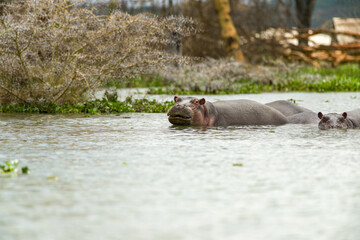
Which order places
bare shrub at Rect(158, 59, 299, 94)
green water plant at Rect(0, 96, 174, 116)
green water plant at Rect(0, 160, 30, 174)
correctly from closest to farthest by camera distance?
green water plant at Rect(0, 160, 30, 174), green water plant at Rect(0, 96, 174, 116), bare shrub at Rect(158, 59, 299, 94)

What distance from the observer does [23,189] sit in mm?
4414

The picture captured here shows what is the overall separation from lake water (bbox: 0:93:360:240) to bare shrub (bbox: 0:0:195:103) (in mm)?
3066

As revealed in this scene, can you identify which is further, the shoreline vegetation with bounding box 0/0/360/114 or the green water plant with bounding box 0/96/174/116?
the green water plant with bounding box 0/96/174/116

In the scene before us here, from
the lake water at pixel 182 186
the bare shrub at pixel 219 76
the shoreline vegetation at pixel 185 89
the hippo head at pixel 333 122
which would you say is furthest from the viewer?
the bare shrub at pixel 219 76

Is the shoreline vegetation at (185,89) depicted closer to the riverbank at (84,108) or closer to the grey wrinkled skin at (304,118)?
the riverbank at (84,108)

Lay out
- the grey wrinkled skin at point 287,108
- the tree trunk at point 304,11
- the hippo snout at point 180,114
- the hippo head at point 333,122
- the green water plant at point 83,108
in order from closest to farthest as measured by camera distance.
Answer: the hippo head at point 333,122 < the hippo snout at point 180,114 < the grey wrinkled skin at point 287,108 < the green water plant at point 83,108 < the tree trunk at point 304,11

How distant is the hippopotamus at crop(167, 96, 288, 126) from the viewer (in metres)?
8.50

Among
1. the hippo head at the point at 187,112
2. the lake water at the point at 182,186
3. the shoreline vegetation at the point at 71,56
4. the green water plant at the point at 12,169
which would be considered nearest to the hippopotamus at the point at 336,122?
the lake water at the point at 182,186

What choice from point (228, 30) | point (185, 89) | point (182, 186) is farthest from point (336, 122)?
point (228, 30)

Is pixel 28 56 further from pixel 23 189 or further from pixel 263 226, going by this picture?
pixel 263 226

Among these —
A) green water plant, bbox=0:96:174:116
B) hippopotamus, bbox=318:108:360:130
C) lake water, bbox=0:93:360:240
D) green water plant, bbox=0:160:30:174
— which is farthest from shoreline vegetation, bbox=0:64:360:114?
green water plant, bbox=0:160:30:174

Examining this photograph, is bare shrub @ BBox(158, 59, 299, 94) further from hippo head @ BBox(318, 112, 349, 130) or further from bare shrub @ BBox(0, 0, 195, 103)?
hippo head @ BBox(318, 112, 349, 130)

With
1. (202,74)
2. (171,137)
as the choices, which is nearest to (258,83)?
(202,74)

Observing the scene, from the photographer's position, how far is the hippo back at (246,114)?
29.6 ft
